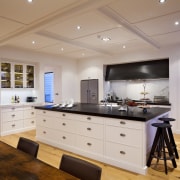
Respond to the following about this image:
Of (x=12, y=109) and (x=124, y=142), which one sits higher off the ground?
(x=12, y=109)

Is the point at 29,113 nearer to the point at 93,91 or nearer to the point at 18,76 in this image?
the point at 18,76

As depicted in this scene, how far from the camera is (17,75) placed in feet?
19.5

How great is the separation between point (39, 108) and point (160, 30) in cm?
338

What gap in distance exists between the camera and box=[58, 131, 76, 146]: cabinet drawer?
3731 millimetres

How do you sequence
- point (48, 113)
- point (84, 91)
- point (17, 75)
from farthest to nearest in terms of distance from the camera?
1. point (84, 91)
2. point (17, 75)
3. point (48, 113)

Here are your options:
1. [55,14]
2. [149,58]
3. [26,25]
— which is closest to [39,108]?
[26,25]

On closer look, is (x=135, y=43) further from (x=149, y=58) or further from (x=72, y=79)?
(x=72, y=79)

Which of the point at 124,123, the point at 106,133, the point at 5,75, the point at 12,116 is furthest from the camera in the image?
the point at 5,75

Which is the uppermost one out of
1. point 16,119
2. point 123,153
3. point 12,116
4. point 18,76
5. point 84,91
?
point 18,76

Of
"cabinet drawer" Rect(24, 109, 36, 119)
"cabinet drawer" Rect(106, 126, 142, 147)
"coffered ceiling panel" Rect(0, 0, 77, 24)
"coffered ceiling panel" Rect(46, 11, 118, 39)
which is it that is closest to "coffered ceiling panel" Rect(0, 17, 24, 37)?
"coffered ceiling panel" Rect(0, 0, 77, 24)

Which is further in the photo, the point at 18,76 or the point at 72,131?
the point at 18,76

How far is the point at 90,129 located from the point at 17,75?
3.73m

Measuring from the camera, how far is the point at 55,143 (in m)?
4.11

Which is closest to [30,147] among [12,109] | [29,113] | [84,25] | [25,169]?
[25,169]
